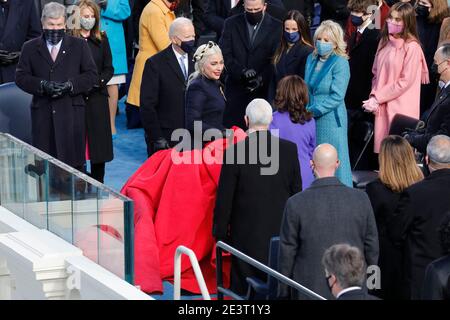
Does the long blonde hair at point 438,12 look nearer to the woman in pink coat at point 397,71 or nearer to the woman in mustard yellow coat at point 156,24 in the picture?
the woman in pink coat at point 397,71

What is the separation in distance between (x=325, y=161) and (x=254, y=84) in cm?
384

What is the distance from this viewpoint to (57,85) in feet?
35.8

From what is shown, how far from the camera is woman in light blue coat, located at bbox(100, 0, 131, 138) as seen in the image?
1367cm

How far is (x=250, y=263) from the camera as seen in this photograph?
8.16 m

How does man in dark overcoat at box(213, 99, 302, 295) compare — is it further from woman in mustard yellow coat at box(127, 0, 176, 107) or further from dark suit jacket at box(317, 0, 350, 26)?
dark suit jacket at box(317, 0, 350, 26)

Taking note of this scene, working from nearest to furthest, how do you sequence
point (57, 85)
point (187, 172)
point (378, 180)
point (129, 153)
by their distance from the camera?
1. point (378, 180)
2. point (187, 172)
3. point (57, 85)
4. point (129, 153)

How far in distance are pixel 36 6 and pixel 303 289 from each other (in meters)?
6.44

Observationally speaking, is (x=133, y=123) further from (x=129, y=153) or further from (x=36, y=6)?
(x=36, y=6)

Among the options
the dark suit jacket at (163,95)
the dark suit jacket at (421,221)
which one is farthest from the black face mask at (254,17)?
the dark suit jacket at (421,221)

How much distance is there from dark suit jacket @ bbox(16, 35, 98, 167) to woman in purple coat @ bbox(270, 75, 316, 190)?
196cm

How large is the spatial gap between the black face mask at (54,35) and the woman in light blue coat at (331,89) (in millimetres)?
2244

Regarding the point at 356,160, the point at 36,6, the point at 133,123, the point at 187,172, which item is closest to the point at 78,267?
the point at 187,172

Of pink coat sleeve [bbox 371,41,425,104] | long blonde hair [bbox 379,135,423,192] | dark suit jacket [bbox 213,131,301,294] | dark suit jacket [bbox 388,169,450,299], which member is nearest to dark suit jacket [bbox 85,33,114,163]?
pink coat sleeve [bbox 371,41,425,104]

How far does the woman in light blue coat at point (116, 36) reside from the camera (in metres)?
13.7
